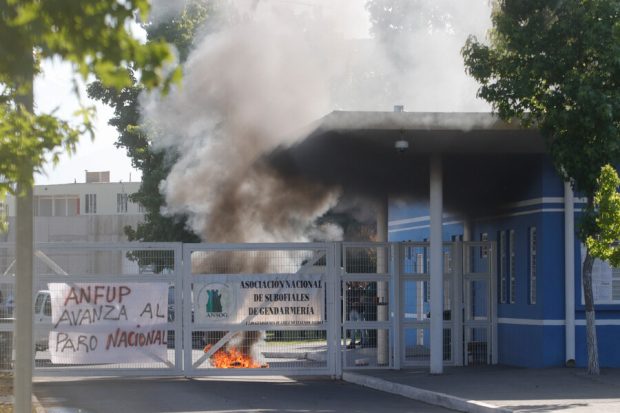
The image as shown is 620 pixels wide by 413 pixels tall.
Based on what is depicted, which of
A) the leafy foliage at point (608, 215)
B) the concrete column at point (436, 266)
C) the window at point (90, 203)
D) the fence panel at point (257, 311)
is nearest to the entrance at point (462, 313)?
the concrete column at point (436, 266)

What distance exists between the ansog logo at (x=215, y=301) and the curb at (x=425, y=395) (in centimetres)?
237

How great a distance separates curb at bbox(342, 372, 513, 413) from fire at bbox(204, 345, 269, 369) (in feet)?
5.59

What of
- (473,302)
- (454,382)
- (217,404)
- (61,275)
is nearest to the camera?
(217,404)

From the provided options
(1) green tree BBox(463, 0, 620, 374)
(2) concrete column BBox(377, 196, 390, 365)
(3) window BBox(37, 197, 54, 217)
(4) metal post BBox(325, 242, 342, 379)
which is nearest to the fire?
(4) metal post BBox(325, 242, 342, 379)

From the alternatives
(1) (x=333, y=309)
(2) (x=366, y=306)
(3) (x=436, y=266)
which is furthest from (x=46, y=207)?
(3) (x=436, y=266)

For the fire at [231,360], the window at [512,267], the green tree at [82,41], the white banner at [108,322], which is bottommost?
the fire at [231,360]

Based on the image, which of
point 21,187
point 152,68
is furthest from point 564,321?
point 152,68

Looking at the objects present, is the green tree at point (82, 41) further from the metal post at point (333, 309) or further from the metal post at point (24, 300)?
the metal post at point (333, 309)

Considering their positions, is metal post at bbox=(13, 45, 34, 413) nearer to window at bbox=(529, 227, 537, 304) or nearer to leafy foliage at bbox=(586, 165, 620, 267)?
leafy foliage at bbox=(586, 165, 620, 267)

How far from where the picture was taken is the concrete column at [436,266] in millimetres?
19547

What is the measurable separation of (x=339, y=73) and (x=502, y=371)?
357 inches

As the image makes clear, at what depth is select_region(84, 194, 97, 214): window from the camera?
87625 mm

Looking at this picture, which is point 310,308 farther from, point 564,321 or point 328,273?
point 564,321

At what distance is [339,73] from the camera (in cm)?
2628
